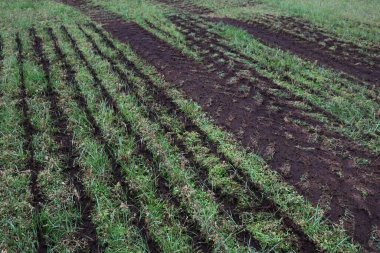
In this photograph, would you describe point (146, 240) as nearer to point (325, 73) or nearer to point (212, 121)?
point (212, 121)

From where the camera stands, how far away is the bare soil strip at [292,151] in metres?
3.60

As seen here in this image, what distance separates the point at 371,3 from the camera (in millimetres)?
12391

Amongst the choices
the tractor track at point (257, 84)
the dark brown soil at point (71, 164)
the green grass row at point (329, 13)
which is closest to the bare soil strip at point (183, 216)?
the dark brown soil at point (71, 164)

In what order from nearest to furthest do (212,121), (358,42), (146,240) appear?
(146,240), (212,121), (358,42)

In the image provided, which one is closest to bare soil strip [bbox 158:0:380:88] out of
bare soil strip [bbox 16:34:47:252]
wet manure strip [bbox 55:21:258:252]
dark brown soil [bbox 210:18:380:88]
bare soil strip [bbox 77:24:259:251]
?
dark brown soil [bbox 210:18:380:88]

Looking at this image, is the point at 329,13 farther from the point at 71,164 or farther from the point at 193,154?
the point at 71,164

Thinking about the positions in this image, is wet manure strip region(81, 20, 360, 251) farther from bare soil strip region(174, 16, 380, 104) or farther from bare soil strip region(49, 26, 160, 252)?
bare soil strip region(174, 16, 380, 104)

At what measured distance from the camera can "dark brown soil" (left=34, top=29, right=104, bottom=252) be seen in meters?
3.17

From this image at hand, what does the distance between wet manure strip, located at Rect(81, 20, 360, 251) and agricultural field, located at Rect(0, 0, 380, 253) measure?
15 mm

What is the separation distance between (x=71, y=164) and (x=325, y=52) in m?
5.77

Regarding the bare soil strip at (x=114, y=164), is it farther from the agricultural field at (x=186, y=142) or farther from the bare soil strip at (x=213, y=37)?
the bare soil strip at (x=213, y=37)

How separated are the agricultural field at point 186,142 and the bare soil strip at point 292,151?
0.02 meters

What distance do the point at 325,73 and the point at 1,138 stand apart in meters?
5.29

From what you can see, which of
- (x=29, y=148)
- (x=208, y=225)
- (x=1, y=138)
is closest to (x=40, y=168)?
(x=29, y=148)
